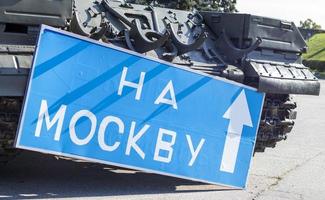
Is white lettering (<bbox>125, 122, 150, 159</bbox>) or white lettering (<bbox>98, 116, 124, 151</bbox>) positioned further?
white lettering (<bbox>125, 122, 150, 159</bbox>)

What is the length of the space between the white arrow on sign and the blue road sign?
0.01 meters

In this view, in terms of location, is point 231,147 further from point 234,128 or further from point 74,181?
point 74,181

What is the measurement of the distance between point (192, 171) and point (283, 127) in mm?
2247

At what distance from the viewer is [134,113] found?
21.3 feet

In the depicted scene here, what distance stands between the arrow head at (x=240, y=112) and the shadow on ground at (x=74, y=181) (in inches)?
32.7

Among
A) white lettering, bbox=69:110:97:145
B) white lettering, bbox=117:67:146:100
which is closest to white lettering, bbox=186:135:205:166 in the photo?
white lettering, bbox=117:67:146:100

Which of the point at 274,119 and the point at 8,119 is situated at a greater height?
the point at 274,119

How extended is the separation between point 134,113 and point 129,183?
44.7 inches

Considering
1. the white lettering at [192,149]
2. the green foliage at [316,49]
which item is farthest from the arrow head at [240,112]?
the green foliage at [316,49]

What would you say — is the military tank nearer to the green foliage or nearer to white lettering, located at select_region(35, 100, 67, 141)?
white lettering, located at select_region(35, 100, 67, 141)

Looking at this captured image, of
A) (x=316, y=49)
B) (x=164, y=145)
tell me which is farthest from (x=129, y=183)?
(x=316, y=49)

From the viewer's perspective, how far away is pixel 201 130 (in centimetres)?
702

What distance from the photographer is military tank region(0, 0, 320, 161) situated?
238 inches

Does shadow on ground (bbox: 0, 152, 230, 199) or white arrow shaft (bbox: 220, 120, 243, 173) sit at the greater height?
white arrow shaft (bbox: 220, 120, 243, 173)
